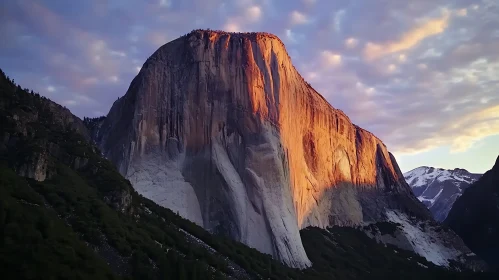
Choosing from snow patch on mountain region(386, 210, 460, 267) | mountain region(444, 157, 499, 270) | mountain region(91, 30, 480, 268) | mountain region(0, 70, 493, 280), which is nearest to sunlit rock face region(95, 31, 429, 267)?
mountain region(91, 30, 480, 268)

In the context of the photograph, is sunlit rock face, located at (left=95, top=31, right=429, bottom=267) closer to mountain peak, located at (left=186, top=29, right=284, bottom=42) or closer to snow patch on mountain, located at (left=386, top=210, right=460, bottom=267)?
mountain peak, located at (left=186, top=29, right=284, bottom=42)

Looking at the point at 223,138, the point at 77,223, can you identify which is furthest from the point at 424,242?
the point at 77,223

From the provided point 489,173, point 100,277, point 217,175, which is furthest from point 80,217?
point 489,173

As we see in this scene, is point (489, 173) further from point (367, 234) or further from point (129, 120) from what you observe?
point (129, 120)

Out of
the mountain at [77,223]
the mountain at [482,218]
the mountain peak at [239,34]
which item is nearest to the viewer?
the mountain at [77,223]

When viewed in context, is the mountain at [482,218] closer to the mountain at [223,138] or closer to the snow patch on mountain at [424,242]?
the snow patch on mountain at [424,242]

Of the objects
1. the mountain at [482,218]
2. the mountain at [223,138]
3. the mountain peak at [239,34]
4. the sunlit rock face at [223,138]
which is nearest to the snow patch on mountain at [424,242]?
the mountain at [482,218]
